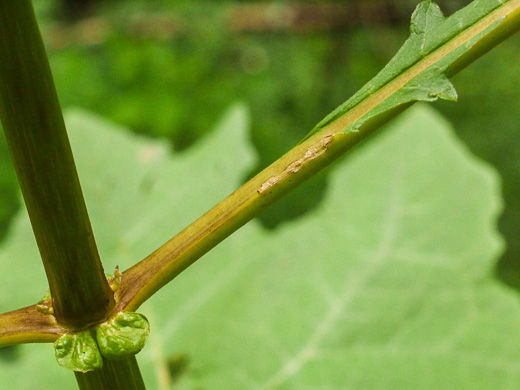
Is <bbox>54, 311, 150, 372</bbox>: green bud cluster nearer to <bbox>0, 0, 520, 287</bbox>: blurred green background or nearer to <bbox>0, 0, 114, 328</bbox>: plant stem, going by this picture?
<bbox>0, 0, 114, 328</bbox>: plant stem

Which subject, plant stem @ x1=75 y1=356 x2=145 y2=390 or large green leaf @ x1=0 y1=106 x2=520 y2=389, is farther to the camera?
large green leaf @ x1=0 y1=106 x2=520 y2=389

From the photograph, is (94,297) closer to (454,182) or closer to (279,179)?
(279,179)

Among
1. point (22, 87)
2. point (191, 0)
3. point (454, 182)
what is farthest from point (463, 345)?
point (191, 0)

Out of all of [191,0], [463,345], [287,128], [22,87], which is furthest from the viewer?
[191,0]

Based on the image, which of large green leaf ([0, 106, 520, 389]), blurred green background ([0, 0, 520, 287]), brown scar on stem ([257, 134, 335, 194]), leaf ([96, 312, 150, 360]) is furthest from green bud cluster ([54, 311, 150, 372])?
blurred green background ([0, 0, 520, 287])

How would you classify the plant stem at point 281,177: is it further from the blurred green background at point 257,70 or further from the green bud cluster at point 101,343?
the blurred green background at point 257,70

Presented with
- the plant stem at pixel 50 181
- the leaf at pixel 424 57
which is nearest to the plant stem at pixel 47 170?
the plant stem at pixel 50 181
